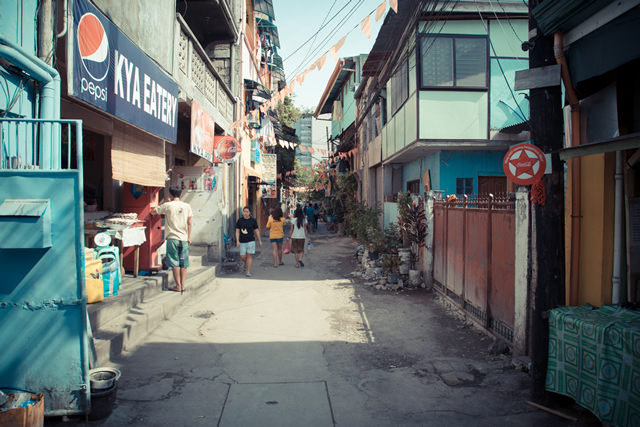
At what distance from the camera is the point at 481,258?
6211 mm

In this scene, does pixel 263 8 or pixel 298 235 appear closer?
pixel 298 235

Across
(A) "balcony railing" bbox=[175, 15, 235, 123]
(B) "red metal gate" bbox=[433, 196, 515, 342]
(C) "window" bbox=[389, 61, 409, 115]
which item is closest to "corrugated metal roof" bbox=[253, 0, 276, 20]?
(A) "balcony railing" bbox=[175, 15, 235, 123]

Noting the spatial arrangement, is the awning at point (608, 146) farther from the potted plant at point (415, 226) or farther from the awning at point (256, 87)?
the awning at point (256, 87)

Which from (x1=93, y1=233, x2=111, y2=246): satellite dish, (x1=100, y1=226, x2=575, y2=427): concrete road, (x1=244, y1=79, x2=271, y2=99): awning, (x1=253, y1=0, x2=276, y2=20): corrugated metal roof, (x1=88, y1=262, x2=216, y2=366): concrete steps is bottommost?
(x1=100, y1=226, x2=575, y2=427): concrete road

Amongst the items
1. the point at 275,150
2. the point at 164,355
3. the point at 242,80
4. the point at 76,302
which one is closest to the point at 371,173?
the point at 242,80

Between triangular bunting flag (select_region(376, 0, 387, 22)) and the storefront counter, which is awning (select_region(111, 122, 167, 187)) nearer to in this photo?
triangular bunting flag (select_region(376, 0, 387, 22))

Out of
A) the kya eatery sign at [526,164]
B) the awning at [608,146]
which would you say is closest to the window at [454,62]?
the kya eatery sign at [526,164]

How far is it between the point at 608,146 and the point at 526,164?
787 mm

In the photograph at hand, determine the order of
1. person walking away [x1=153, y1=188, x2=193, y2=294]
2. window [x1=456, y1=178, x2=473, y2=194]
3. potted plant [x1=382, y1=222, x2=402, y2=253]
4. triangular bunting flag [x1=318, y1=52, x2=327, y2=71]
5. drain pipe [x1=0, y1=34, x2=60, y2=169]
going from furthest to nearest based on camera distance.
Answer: window [x1=456, y1=178, x2=473, y2=194] → potted plant [x1=382, y1=222, x2=402, y2=253] → person walking away [x1=153, y1=188, x2=193, y2=294] → triangular bunting flag [x1=318, y1=52, x2=327, y2=71] → drain pipe [x1=0, y1=34, x2=60, y2=169]

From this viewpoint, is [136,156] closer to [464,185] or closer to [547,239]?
[547,239]

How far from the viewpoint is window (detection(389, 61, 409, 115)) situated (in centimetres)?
1192

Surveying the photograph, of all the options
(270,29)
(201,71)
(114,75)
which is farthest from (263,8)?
(114,75)

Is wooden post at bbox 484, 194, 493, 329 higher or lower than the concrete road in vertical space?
higher

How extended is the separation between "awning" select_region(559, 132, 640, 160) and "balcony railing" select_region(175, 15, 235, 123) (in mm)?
7325
